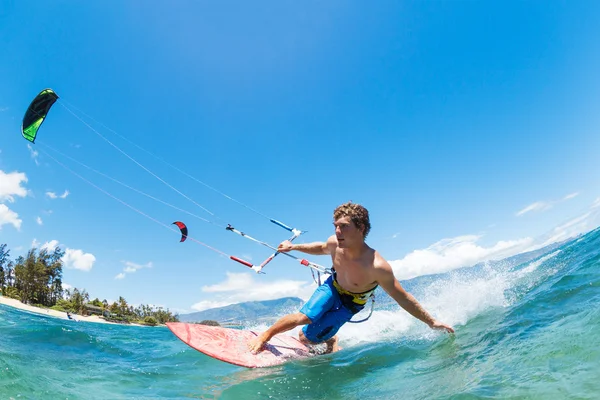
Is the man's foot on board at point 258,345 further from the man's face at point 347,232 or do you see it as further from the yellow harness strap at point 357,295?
the man's face at point 347,232

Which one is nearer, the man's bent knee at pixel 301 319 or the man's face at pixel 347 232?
the man's face at pixel 347 232

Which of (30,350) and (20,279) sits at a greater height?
(20,279)

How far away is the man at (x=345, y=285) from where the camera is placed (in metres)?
4.53

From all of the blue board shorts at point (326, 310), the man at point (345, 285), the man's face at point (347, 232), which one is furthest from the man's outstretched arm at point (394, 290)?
the blue board shorts at point (326, 310)

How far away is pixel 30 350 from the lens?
235 inches

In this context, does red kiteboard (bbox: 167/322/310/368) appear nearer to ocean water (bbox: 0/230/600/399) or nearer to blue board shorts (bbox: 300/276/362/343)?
ocean water (bbox: 0/230/600/399)

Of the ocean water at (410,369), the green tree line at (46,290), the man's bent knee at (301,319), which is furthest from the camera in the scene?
the green tree line at (46,290)

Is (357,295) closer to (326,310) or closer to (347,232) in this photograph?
(326,310)

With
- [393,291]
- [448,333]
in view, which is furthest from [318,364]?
[448,333]

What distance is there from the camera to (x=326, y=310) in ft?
17.9

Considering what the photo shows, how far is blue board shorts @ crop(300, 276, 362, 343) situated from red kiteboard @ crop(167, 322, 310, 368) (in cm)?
66

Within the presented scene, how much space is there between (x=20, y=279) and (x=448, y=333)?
277 feet

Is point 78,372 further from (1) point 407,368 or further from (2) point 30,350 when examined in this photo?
(1) point 407,368

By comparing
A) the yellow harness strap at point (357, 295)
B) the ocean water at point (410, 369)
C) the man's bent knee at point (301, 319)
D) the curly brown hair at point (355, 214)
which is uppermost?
the curly brown hair at point (355, 214)
